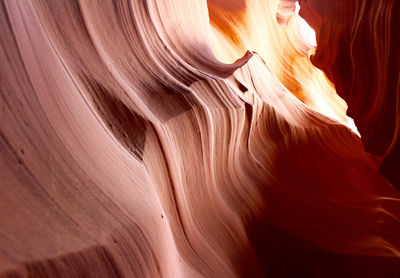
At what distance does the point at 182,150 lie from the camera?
94 centimetres

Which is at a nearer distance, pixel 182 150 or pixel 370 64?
pixel 182 150

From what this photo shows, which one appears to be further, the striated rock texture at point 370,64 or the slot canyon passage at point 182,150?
the striated rock texture at point 370,64

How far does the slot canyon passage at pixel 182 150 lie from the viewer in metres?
0.48

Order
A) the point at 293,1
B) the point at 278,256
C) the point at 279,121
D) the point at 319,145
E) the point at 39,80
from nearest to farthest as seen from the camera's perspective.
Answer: the point at 39,80, the point at 278,256, the point at 279,121, the point at 319,145, the point at 293,1

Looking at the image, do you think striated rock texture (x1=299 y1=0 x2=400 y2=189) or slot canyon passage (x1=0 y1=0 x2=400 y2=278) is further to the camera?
striated rock texture (x1=299 y1=0 x2=400 y2=189)

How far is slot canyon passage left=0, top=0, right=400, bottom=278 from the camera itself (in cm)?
48

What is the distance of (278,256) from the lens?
1.18 metres

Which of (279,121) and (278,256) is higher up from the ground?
(279,121)

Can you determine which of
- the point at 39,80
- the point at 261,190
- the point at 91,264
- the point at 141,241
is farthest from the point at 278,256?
the point at 39,80

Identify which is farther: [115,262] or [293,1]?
[293,1]

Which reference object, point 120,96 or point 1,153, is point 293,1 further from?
point 1,153

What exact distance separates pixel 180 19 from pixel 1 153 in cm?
98

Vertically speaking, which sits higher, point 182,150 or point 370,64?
point 182,150

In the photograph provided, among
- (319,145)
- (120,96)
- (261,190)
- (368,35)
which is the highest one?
(120,96)
